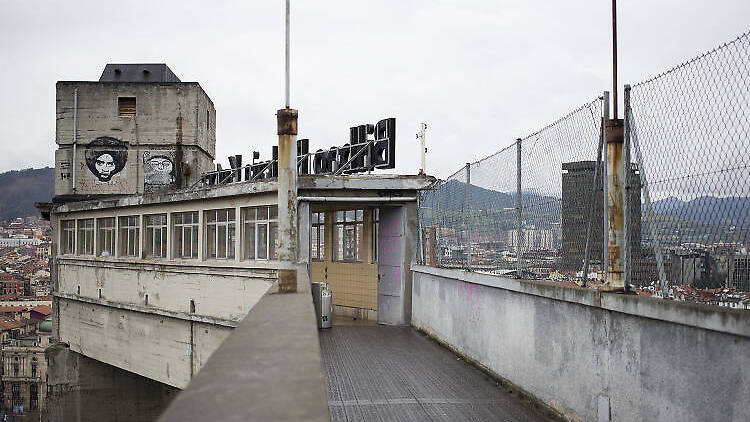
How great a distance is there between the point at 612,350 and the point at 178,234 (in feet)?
76.1

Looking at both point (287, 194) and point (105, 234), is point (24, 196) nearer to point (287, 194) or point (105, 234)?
point (105, 234)

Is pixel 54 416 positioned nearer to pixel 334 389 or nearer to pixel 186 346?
pixel 186 346

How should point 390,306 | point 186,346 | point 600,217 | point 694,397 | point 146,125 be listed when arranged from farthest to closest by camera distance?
point 146,125 < point 186,346 < point 390,306 < point 600,217 < point 694,397

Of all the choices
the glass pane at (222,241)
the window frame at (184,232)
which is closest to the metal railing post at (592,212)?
the glass pane at (222,241)

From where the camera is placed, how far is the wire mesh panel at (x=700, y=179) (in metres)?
5.36

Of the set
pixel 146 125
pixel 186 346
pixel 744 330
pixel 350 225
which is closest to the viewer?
pixel 744 330

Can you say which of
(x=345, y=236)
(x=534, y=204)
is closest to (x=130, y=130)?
(x=345, y=236)

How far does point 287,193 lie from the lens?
10781 millimetres

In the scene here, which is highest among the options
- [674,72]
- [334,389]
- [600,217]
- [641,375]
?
[674,72]

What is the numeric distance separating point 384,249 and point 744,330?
1595 cm

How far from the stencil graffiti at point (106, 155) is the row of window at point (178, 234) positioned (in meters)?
5.16

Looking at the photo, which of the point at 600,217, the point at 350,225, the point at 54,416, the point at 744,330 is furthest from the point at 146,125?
the point at 744,330

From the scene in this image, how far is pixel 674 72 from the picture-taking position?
646 centimetres

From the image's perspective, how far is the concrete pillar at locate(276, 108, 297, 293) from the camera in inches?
407
